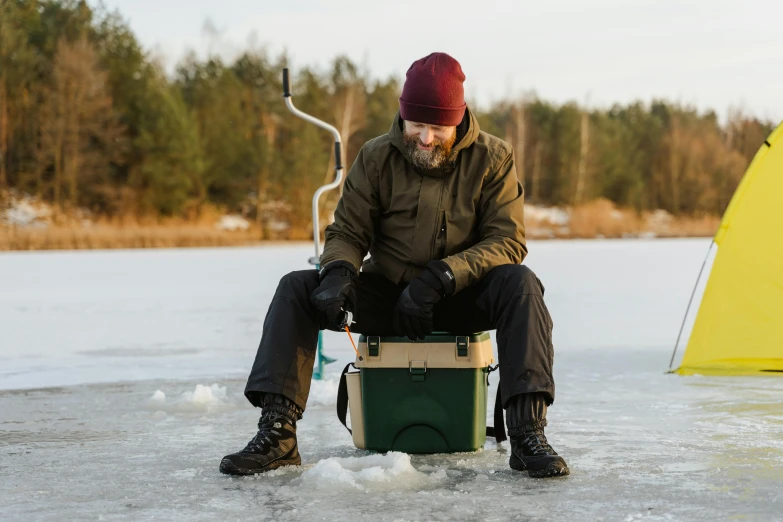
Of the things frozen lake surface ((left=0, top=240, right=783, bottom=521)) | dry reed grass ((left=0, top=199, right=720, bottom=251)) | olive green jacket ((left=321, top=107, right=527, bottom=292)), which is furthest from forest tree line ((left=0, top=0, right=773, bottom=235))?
olive green jacket ((left=321, top=107, right=527, bottom=292))

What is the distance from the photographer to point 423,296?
99.0 inches

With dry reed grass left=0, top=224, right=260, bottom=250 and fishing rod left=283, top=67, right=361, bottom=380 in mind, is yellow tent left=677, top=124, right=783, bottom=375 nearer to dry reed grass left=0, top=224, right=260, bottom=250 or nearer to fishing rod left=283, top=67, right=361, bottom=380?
fishing rod left=283, top=67, right=361, bottom=380

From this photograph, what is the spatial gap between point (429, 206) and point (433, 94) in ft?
1.04

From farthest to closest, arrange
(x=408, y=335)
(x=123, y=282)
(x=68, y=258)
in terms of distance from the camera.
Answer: (x=68, y=258)
(x=123, y=282)
(x=408, y=335)

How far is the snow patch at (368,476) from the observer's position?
2.32 meters

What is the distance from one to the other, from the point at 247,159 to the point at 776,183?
30.9 m

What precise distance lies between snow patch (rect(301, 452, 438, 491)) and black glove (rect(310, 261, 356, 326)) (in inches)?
15.4

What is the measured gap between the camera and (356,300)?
2654mm

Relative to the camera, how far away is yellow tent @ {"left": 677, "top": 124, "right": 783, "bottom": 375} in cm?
414

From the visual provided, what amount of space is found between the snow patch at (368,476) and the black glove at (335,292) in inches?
15.4

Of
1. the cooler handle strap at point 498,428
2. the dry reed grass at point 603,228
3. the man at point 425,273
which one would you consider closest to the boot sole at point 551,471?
the man at point 425,273

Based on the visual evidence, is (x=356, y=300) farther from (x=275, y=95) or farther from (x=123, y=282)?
(x=275, y=95)

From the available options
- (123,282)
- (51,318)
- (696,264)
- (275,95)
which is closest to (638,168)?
(275,95)

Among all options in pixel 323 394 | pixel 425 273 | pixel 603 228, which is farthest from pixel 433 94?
pixel 603 228
